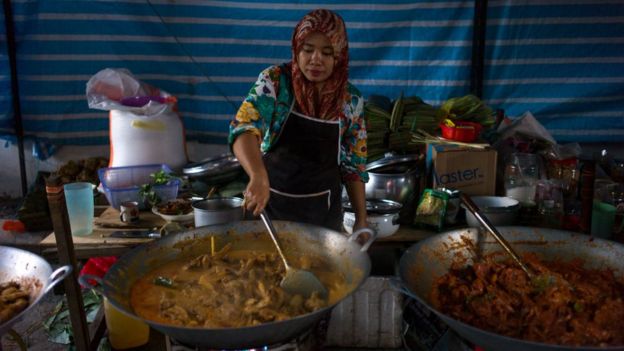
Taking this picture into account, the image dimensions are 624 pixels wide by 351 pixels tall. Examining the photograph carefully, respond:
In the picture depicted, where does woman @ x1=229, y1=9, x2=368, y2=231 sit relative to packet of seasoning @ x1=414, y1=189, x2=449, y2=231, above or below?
above

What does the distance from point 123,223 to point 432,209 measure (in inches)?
75.5

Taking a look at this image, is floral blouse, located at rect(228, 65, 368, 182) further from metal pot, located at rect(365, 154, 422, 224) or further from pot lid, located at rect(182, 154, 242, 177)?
pot lid, located at rect(182, 154, 242, 177)

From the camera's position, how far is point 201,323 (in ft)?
4.39

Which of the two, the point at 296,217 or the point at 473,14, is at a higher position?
the point at 473,14

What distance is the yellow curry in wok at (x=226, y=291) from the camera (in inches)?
53.3

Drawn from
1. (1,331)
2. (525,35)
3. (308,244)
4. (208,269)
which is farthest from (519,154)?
(1,331)

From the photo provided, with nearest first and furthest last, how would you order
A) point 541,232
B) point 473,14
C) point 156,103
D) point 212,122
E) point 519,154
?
point 541,232 < point 519,154 < point 156,103 < point 473,14 < point 212,122

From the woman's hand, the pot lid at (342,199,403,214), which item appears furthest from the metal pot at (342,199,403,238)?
the woman's hand

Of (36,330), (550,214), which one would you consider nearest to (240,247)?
(550,214)

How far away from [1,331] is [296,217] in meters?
1.52

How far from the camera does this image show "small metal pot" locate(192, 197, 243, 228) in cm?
262

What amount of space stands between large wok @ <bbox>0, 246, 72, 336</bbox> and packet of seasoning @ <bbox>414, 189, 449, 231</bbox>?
2212 mm

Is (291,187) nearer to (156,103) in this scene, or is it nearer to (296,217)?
(296,217)

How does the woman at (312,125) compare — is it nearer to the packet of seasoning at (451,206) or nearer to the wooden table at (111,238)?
the wooden table at (111,238)
